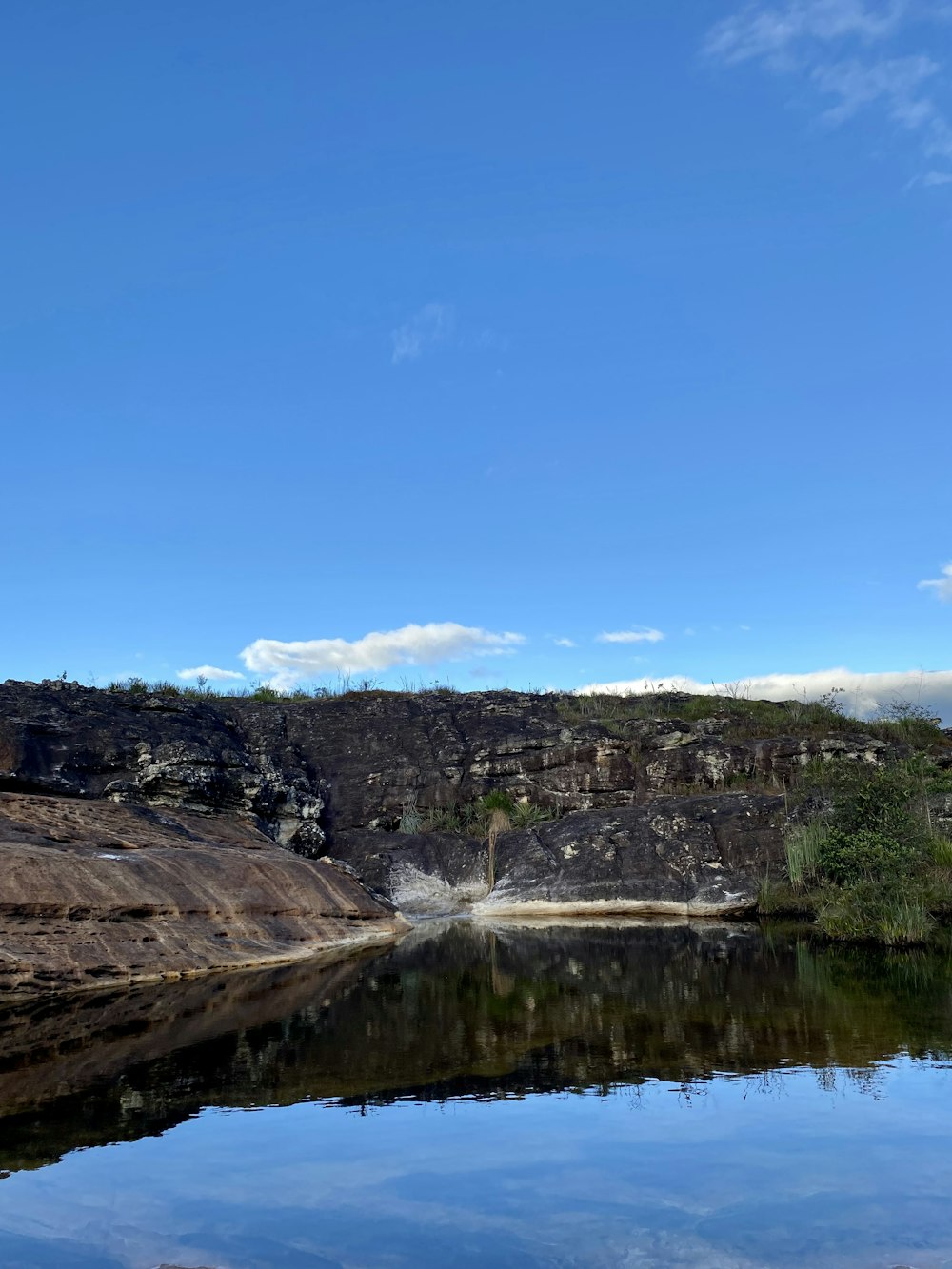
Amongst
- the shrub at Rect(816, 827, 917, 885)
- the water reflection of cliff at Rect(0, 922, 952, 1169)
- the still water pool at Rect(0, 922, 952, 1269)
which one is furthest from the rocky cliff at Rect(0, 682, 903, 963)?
the still water pool at Rect(0, 922, 952, 1269)

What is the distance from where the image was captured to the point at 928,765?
3375cm

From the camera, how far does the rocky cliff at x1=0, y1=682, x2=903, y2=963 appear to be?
96.4ft

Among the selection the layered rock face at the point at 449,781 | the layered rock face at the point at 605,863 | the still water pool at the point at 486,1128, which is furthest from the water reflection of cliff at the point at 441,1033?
the layered rock face at the point at 449,781

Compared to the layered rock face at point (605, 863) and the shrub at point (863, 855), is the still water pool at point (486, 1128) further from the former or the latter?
the layered rock face at point (605, 863)

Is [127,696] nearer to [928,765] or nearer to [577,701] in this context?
[577,701]

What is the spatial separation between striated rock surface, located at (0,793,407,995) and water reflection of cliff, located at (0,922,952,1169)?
1.31 metres

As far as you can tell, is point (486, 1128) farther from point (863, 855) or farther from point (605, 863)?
point (605, 863)

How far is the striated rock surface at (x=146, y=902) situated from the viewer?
17.4m

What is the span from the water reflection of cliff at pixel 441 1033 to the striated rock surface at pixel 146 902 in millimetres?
1308

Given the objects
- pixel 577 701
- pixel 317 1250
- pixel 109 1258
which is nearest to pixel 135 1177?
pixel 109 1258

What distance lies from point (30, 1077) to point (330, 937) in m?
13.3

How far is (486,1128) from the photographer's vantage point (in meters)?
8.66

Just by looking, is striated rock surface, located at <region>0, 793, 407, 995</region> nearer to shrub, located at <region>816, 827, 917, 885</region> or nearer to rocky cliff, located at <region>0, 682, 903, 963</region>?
rocky cliff, located at <region>0, 682, 903, 963</region>

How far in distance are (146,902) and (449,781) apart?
2087cm
